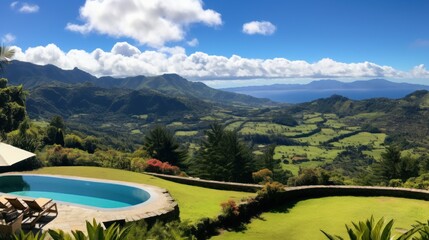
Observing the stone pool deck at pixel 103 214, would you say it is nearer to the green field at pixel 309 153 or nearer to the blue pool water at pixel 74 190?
the blue pool water at pixel 74 190

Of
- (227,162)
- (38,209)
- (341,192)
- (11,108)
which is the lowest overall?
(227,162)

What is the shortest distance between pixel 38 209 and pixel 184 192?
27.8 ft

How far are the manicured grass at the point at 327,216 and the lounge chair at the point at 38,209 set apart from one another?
250 inches

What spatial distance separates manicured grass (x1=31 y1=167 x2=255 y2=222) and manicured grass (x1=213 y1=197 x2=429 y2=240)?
1898 millimetres

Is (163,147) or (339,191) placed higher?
(339,191)

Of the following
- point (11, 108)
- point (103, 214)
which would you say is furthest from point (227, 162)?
point (103, 214)

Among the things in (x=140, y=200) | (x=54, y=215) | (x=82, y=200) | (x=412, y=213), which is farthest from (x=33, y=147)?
(x=412, y=213)

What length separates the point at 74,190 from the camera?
66.1ft

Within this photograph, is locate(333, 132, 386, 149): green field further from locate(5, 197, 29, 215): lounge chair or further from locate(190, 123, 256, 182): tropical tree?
locate(5, 197, 29, 215): lounge chair

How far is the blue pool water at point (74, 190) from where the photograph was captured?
59.0 ft

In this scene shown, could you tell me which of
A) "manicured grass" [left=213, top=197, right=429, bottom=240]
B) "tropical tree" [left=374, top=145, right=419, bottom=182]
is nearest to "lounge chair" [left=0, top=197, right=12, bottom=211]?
"manicured grass" [left=213, top=197, right=429, bottom=240]

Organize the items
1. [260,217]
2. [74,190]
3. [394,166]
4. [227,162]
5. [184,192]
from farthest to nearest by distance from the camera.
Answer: [394,166] → [227,162] → [74,190] → [184,192] → [260,217]

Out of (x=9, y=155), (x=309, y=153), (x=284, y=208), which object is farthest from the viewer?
(x=309, y=153)

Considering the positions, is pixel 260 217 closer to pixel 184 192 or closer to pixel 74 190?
pixel 184 192
